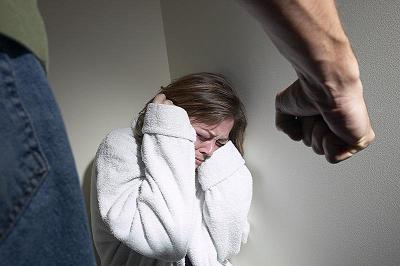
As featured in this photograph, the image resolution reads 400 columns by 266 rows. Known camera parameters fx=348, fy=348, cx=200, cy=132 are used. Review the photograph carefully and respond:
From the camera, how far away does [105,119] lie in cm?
123

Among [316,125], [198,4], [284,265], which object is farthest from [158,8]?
[316,125]

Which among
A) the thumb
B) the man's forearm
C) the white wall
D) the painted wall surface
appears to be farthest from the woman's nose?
the man's forearm

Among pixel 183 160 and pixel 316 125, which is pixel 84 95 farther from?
pixel 316 125

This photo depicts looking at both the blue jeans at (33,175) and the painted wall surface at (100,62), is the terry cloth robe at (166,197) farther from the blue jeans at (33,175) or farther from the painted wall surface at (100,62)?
the blue jeans at (33,175)

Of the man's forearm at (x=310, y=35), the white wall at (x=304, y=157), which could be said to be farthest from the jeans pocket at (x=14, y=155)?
the white wall at (x=304, y=157)

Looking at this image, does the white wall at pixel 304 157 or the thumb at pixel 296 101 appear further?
the white wall at pixel 304 157

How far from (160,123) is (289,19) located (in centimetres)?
79

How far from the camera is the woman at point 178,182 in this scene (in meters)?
0.93

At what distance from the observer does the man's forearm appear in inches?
9.2

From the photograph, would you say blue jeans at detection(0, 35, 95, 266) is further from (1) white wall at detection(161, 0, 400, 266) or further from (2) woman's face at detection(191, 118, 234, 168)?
(2) woman's face at detection(191, 118, 234, 168)

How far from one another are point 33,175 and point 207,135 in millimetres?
827

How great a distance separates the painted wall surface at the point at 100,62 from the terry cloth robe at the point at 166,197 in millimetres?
162

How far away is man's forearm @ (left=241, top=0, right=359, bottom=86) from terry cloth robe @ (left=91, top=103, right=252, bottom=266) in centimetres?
73

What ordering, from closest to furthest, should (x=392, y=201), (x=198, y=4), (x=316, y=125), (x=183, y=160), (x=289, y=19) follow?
(x=289, y=19), (x=316, y=125), (x=392, y=201), (x=183, y=160), (x=198, y=4)
